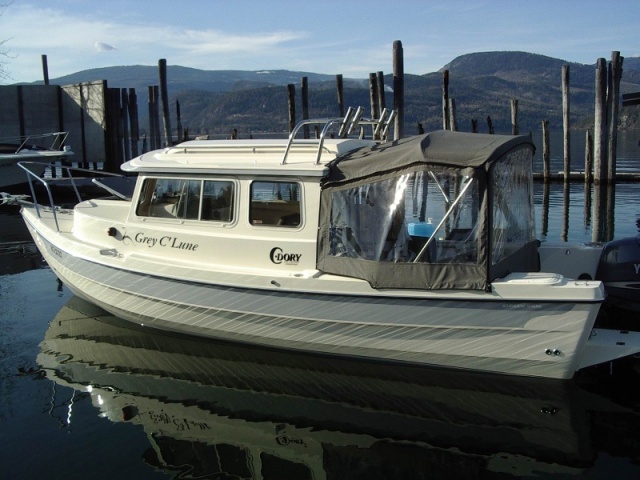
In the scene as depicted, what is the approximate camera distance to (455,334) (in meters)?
7.06

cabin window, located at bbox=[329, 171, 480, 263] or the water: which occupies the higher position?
cabin window, located at bbox=[329, 171, 480, 263]

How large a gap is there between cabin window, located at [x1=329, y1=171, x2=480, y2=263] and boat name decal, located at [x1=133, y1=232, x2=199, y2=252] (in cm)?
198

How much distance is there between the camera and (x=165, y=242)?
28.2ft

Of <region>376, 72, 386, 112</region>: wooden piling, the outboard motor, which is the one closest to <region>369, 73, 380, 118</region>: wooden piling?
<region>376, 72, 386, 112</region>: wooden piling

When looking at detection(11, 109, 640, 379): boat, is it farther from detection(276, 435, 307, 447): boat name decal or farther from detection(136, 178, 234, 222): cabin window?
detection(276, 435, 307, 447): boat name decal

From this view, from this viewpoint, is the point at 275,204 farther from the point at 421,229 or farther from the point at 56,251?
the point at 56,251

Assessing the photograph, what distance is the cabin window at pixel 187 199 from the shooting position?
8.34 meters

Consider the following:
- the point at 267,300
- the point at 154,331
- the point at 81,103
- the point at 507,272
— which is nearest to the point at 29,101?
the point at 81,103

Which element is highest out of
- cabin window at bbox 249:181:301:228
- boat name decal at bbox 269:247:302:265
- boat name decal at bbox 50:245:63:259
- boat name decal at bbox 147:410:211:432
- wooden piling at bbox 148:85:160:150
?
wooden piling at bbox 148:85:160:150

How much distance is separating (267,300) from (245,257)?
69cm

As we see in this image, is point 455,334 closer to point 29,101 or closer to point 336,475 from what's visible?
point 336,475

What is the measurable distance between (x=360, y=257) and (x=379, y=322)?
76cm

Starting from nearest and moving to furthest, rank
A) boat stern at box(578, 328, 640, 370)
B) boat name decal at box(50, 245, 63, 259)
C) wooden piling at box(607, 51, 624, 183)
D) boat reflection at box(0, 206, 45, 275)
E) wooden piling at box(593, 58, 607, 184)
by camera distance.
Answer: boat stern at box(578, 328, 640, 370) → boat name decal at box(50, 245, 63, 259) → boat reflection at box(0, 206, 45, 275) → wooden piling at box(593, 58, 607, 184) → wooden piling at box(607, 51, 624, 183)

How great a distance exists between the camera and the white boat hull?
673cm
